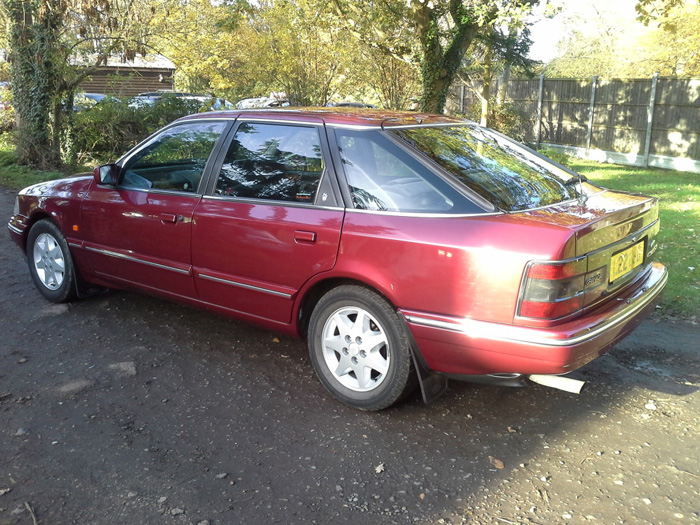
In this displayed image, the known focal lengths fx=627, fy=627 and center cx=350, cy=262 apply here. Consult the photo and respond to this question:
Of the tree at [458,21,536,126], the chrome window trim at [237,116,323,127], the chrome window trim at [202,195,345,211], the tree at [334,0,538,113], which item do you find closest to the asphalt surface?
the chrome window trim at [202,195,345,211]

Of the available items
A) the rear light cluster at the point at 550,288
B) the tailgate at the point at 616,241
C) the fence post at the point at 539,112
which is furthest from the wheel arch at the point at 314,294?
the fence post at the point at 539,112

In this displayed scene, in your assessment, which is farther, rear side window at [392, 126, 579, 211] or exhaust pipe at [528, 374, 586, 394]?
rear side window at [392, 126, 579, 211]

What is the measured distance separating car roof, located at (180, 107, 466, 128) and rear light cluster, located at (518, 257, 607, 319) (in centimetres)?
136

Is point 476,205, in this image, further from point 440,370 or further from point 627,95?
point 627,95

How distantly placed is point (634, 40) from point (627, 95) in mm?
20903

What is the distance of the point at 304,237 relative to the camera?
367cm

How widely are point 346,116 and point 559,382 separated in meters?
2.01

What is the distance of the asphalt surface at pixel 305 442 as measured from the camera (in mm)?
2766

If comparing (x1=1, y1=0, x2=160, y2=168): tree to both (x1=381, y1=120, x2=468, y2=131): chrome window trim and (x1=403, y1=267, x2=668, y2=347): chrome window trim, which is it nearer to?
(x1=381, y1=120, x2=468, y2=131): chrome window trim

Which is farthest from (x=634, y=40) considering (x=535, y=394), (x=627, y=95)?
(x=535, y=394)

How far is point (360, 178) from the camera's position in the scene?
11.9 feet

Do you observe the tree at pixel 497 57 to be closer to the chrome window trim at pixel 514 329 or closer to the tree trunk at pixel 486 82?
the tree trunk at pixel 486 82

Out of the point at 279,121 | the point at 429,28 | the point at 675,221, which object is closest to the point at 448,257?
the point at 279,121

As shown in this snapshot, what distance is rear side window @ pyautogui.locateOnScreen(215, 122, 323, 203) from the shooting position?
3.84 m
